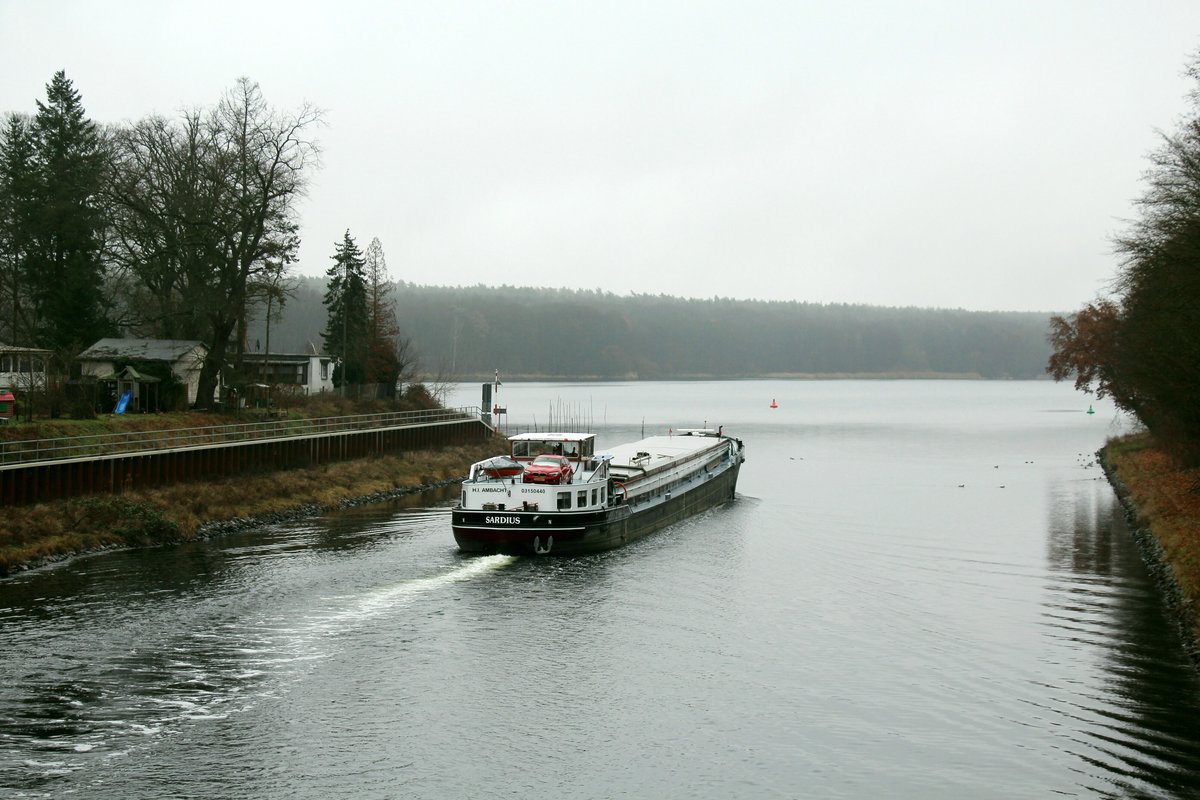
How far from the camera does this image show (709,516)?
57.8m

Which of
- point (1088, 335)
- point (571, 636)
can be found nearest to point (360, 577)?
point (571, 636)

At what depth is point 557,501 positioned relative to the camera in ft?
140

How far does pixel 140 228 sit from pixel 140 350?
27.2 ft

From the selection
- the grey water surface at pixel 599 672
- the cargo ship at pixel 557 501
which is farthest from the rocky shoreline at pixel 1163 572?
the cargo ship at pixel 557 501

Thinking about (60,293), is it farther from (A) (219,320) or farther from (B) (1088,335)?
(B) (1088,335)

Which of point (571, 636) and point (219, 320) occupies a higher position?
point (219, 320)

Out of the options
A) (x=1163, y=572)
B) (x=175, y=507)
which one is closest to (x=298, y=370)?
(x=175, y=507)

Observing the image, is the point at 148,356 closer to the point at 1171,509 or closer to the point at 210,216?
the point at 210,216

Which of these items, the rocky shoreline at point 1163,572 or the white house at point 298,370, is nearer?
the rocky shoreline at point 1163,572

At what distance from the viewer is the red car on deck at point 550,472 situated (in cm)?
4366

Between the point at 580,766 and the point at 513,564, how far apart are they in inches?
765

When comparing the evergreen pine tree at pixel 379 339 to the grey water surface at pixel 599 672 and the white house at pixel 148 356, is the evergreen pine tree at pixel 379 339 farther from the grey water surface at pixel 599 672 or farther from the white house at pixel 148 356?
the grey water surface at pixel 599 672

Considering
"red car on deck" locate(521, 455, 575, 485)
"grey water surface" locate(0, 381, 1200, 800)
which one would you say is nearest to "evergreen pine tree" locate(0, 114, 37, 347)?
"grey water surface" locate(0, 381, 1200, 800)

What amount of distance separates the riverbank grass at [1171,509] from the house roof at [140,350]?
173 ft
